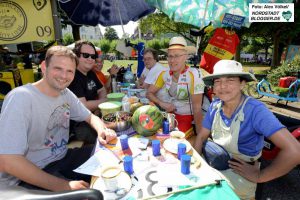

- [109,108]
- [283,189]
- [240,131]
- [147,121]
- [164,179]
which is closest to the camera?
[164,179]

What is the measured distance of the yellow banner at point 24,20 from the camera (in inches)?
178

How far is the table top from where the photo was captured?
158cm

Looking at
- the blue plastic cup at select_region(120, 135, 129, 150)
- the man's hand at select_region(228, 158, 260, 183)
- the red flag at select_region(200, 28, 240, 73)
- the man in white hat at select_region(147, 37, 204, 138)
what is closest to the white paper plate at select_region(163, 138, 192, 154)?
the blue plastic cup at select_region(120, 135, 129, 150)

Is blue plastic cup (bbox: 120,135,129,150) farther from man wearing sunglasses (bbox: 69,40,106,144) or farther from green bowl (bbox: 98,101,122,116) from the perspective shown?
man wearing sunglasses (bbox: 69,40,106,144)

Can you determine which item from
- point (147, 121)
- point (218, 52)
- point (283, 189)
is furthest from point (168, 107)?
point (218, 52)

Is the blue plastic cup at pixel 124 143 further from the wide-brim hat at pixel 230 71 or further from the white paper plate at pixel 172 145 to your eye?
the wide-brim hat at pixel 230 71

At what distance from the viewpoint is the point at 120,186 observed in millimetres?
1620

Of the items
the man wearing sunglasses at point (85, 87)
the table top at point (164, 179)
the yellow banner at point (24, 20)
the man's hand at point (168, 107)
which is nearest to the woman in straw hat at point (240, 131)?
the table top at point (164, 179)

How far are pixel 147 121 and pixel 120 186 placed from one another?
94cm

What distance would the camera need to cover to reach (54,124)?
95.6 inches

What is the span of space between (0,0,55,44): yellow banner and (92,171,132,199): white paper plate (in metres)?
4.17

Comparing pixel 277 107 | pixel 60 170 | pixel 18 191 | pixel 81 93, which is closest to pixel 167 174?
pixel 18 191

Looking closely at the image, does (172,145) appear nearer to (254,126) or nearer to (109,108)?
(254,126)

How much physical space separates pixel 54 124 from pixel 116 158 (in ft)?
2.80
